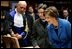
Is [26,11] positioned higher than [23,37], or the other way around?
[26,11]

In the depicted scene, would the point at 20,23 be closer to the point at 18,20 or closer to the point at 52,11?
the point at 18,20

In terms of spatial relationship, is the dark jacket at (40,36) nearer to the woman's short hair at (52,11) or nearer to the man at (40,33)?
the man at (40,33)

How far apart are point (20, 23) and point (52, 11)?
32 cm

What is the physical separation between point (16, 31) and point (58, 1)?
483mm

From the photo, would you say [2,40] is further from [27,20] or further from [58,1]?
[58,1]

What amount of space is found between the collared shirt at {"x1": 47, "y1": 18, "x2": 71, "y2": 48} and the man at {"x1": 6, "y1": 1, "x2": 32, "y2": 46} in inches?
8.1

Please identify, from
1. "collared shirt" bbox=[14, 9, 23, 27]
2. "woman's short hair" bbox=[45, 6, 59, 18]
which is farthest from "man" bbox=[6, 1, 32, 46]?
"woman's short hair" bbox=[45, 6, 59, 18]

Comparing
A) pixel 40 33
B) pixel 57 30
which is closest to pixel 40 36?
pixel 40 33

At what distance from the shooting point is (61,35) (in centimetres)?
177

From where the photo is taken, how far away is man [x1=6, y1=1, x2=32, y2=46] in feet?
5.95

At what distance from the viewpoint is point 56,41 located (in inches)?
70.4

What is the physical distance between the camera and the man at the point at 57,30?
1761 mm

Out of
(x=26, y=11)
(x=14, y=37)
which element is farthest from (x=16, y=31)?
(x=26, y=11)

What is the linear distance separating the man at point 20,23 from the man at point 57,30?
191 mm
